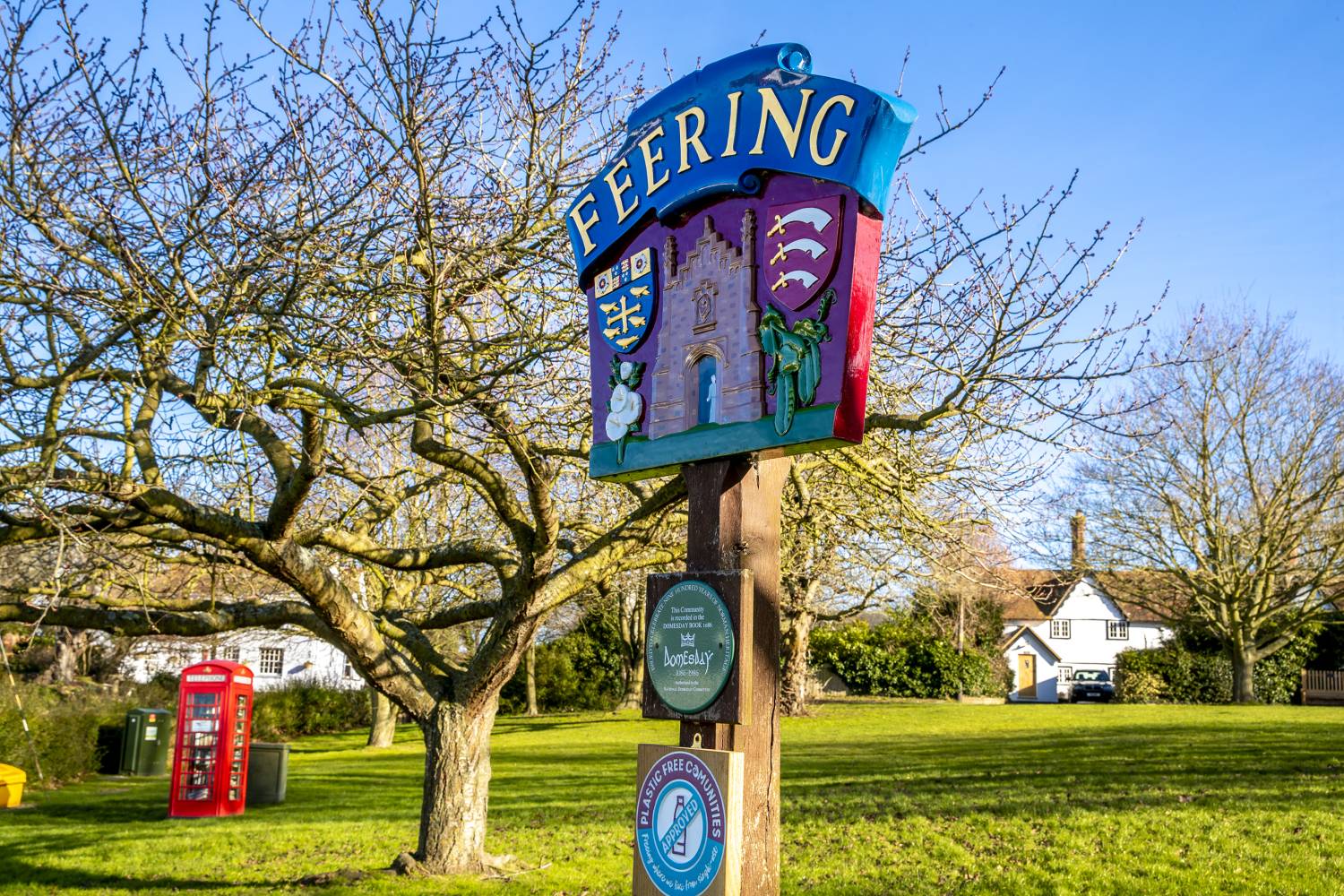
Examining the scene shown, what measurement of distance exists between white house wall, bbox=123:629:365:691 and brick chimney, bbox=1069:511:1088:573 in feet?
72.0

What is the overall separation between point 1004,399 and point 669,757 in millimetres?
5770

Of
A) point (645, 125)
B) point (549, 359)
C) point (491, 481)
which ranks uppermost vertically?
point (645, 125)

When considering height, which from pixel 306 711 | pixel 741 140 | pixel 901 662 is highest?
pixel 741 140

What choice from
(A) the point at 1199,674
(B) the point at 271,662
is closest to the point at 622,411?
(A) the point at 1199,674

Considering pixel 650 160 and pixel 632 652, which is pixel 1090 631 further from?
pixel 650 160

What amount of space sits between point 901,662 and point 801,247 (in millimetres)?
37404

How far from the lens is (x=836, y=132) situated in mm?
5156

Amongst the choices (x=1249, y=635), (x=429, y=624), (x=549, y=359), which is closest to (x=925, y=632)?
(x=1249, y=635)

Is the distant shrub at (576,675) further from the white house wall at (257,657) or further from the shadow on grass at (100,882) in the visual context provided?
the shadow on grass at (100,882)

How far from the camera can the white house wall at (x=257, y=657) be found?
1308 inches

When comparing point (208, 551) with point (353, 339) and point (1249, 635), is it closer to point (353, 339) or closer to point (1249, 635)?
point (353, 339)

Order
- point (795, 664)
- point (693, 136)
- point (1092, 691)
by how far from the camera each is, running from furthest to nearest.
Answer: point (1092, 691), point (795, 664), point (693, 136)

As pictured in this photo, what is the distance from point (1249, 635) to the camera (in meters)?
32.9

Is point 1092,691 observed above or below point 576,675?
below
